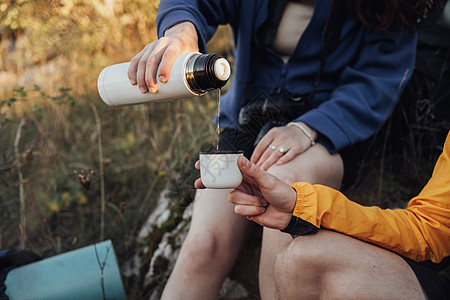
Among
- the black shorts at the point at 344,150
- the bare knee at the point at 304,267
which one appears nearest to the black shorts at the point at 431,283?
the bare knee at the point at 304,267

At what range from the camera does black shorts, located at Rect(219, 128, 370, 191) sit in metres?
1.47

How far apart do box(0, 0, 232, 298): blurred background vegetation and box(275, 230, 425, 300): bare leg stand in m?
0.57

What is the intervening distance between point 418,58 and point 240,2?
100 cm

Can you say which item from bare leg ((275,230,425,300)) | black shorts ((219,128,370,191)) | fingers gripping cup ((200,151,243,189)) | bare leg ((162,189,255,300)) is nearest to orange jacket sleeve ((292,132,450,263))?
bare leg ((275,230,425,300))

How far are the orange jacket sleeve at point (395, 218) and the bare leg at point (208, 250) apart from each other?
52cm

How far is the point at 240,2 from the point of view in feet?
5.38

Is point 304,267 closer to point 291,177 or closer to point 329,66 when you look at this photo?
point 291,177

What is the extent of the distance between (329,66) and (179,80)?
3.06 feet

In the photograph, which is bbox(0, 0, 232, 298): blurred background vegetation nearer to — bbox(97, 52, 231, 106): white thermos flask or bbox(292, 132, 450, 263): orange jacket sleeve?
bbox(97, 52, 231, 106): white thermos flask

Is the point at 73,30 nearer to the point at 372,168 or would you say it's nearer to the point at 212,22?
the point at 212,22

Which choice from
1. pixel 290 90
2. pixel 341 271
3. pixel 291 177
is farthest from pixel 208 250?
pixel 290 90

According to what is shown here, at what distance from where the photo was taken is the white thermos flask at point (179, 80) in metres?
0.91

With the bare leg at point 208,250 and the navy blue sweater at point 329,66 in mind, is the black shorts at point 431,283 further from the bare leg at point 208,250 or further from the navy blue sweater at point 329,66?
the bare leg at point 208,250

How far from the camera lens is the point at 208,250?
Answer: 1.39 meters
